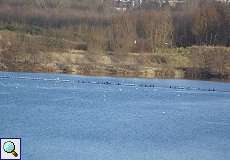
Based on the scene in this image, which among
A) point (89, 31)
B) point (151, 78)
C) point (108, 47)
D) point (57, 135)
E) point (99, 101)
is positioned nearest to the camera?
point (57, 135)

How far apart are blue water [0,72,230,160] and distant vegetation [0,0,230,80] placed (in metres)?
14.9

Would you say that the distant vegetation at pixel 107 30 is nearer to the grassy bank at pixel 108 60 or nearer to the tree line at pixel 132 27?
the tree line at pixel 132 27

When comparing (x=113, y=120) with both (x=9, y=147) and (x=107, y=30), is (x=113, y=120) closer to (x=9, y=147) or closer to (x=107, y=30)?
(x=9, y=147)

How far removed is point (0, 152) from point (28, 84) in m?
26.1

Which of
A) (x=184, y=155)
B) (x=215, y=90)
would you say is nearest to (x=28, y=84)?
(x=215, y=90)

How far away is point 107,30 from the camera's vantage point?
5959 cm

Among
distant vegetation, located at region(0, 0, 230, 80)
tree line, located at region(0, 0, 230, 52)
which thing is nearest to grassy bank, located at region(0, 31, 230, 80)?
distant vegetation, located at region(0, 0, 230, 80)

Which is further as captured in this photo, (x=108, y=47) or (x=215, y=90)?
(x=108, y=47)

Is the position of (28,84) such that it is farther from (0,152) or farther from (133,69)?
(0,152)

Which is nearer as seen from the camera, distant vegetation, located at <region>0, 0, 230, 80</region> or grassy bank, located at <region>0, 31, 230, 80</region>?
grassy bank, located at <region>0, 31, 230, 80</region>

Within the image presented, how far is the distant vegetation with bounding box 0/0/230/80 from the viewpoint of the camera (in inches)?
2088

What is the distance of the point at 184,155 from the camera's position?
691 inches

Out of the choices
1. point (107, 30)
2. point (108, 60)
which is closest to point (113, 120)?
point (108, 60)

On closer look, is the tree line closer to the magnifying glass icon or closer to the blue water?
the blue water
